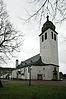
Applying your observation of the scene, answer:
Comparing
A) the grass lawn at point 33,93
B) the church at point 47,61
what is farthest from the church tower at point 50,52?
the grass lawn at point 33,93

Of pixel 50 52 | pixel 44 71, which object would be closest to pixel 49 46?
pixel 50 52

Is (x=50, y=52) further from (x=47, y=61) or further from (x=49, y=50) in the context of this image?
(x=47, y=61)

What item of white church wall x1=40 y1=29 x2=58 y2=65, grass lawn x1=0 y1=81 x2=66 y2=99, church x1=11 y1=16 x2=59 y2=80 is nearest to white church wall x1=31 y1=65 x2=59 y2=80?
church x1=11 y1=16 x2=59 y2=80

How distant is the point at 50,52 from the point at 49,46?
2.26 metres

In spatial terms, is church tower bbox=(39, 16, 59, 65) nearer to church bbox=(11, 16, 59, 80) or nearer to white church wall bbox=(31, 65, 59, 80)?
church bbox=(11, 16, 59, 80)

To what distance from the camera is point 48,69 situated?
191 ft

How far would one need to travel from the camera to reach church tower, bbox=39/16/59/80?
58125 mm

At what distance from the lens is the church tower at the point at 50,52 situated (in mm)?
58125

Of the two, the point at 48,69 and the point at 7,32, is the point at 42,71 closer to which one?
the point at 48,69

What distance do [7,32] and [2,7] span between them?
3.60 m

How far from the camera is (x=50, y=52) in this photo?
58188 mm

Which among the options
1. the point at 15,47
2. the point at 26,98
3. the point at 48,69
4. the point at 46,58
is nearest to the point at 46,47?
the point at 46,58

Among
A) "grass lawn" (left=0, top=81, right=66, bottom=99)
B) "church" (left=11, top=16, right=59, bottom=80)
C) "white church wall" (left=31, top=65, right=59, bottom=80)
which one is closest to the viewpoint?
"grass lawn" (left=0, top=81, right=66, bottom=99)

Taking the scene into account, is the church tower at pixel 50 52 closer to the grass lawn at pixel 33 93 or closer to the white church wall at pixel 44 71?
the white church wall at pixel 44 71
